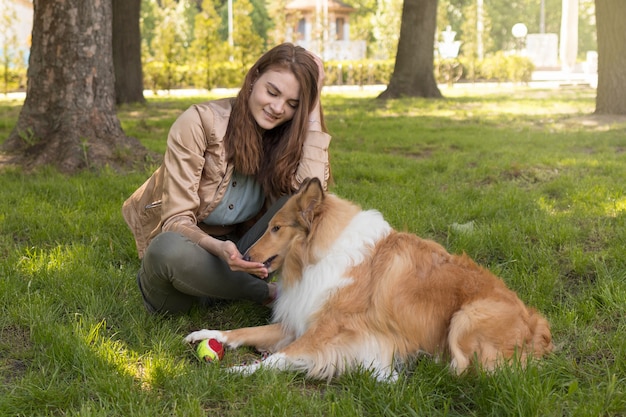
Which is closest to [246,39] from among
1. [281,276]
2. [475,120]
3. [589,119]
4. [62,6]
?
[475,120]

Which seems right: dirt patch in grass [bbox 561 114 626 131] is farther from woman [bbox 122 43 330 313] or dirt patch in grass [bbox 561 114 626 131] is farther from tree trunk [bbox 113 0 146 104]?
tree trunk [bbox 113 0 146 104]

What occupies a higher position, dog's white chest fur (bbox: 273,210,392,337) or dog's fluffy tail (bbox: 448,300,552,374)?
dog's white chest fur (bbox: 273,210,392,337)

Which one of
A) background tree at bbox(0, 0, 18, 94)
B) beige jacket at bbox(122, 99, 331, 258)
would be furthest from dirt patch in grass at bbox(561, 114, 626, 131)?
background tree at bbox(0, 0, 18, 94)

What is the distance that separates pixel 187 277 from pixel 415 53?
1560 centimetres

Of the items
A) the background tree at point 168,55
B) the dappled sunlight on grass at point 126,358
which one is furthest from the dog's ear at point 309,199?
the background tree at point 168,55

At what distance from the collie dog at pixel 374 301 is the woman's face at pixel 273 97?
2.44 ft

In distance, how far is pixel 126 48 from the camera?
15.3 m

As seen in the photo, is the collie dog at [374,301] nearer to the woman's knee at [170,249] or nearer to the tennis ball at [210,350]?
the tennis ball at [210,350]

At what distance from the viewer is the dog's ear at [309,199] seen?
3395 millimetres

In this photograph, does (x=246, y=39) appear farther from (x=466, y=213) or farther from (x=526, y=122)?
(x=466, y=213)

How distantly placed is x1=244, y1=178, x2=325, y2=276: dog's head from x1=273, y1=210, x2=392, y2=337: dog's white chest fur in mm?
102

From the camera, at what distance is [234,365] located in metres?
3.54

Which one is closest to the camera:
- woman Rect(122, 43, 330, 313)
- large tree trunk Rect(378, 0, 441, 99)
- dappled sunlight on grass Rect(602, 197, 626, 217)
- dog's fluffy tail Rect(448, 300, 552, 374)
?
dog's fluffy tail Rect(448, 300, 552, 374)

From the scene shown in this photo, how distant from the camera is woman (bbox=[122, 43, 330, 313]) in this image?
12.5ft
